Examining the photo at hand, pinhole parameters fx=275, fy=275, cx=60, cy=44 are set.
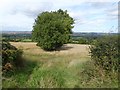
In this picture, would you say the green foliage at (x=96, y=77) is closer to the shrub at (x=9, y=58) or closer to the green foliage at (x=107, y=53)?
the green foliage at (x=107, y=53)

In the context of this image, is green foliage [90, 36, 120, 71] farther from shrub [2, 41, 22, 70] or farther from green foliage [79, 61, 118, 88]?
shrub [2, 41, 22, 70]

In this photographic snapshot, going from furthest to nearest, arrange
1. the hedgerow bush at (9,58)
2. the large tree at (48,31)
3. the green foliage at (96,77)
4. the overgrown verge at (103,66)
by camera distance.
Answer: the large tree at (48,31) → the hedgerow bush at (9,58) → the overgrown verge at (103,66) → the green foliage at (96,77)

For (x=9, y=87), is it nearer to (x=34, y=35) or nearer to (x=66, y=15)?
(x=34, y=35)

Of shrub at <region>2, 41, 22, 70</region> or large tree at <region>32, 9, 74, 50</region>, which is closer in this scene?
shrub at <region>2, 41, 22, 70</region>

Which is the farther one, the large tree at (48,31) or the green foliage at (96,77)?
the large tree at (48,31)

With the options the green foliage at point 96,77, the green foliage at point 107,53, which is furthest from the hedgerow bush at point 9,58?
the green foliage at point 107,53

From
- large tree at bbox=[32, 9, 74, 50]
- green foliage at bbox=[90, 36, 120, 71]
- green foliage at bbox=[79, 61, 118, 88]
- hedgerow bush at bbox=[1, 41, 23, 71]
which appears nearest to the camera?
green foliage at bbox=[79, 61, 118, 88]

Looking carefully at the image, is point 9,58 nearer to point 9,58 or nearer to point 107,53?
point 9,58

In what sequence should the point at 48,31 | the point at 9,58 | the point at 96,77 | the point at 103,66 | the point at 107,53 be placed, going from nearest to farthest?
the point at 96,77 < the point at 103,66 < the point at 107,53 < the point at 9,58 < the point at 48,31

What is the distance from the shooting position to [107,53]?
1379 centimetres

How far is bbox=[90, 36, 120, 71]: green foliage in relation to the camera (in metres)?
13.1

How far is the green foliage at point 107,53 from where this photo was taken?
13109mm

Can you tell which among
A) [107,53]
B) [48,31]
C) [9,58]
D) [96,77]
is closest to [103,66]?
[107,53]

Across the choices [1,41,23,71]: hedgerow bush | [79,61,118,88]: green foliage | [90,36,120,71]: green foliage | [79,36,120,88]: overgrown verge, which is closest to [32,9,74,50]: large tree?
[1,41,23,71]: hedgerow bush
